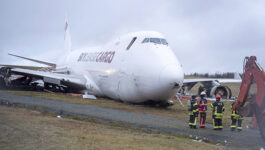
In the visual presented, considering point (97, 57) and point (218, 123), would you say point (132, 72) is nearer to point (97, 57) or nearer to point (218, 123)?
point (218, 123)

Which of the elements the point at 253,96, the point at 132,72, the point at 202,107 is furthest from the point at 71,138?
the point at 132,72

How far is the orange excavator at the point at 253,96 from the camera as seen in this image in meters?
8.88

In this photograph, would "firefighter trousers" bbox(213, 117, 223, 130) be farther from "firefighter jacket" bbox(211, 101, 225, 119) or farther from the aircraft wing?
the aircraft wing

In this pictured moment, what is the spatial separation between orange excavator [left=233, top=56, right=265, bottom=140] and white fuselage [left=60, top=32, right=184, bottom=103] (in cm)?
540

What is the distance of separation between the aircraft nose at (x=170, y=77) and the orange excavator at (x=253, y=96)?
16.7 ft

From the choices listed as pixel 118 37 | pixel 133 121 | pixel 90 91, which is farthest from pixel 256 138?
pixel 90 91

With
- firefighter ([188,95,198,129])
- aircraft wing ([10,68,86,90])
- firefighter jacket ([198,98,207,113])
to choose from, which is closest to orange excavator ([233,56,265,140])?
firefighter ([188,95,198,129])

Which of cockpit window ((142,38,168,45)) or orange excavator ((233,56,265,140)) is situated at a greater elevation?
cockpit window ((142,38,168,45))

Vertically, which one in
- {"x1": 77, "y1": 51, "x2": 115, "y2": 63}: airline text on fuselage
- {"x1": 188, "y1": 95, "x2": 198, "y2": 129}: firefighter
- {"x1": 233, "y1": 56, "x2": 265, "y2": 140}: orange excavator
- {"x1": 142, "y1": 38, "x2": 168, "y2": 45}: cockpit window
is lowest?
{"x1": 188, "y1": 95, "x2": 198, "y2": 129}: firefighter

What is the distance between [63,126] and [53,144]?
2.29 metres

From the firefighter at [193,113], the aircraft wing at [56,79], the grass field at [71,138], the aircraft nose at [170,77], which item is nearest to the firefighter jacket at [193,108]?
the firefighter at [193,113]

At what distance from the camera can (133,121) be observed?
438 inches

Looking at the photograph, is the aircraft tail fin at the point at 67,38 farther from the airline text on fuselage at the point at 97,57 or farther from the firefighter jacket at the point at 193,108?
the firefighter jacket at the point at 193,108

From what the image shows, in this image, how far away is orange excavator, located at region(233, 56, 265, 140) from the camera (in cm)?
888
